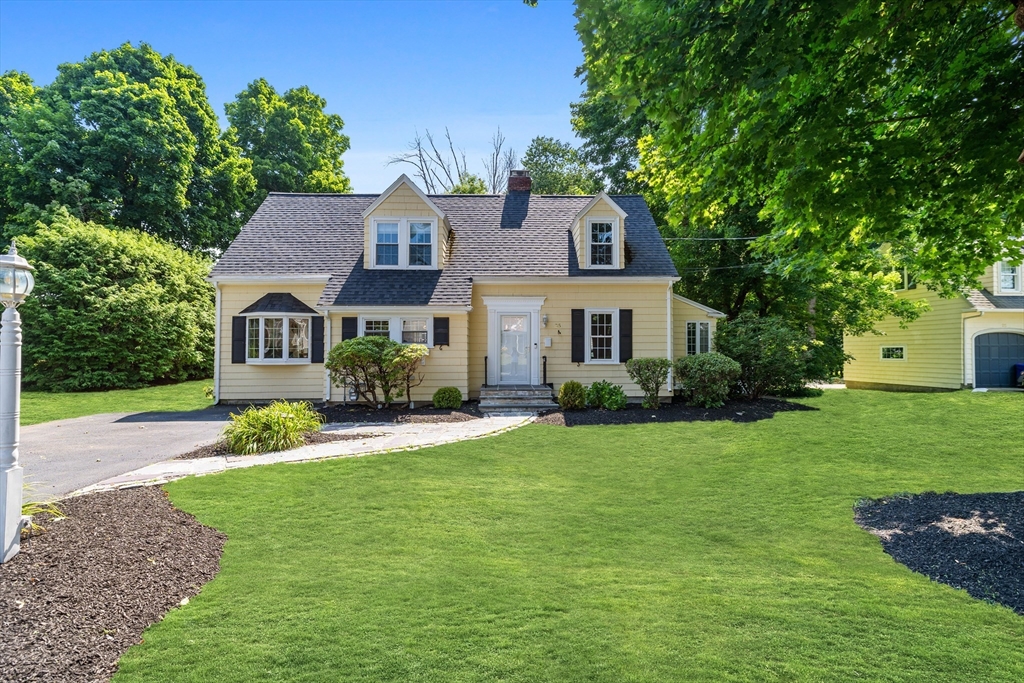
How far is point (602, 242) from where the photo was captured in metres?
15.4

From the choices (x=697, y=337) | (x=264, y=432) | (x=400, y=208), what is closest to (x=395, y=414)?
(x=264, y=432)

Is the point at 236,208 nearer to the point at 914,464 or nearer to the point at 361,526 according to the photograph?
the point at 361,526

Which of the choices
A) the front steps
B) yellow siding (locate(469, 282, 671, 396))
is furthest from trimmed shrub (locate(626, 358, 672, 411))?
the front steps

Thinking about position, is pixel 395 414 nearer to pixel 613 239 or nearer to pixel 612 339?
pixel 612 339

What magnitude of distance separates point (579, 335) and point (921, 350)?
14.4m

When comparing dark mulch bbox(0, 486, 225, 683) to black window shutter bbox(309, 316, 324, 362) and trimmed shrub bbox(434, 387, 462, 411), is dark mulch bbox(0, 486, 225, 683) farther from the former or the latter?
black window shutter bbox(309, 316, 324, 362)

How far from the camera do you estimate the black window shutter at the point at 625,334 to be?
1501 centimetres

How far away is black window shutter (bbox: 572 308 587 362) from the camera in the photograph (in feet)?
49.4

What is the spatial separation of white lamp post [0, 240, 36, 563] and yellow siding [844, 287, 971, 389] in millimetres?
23638

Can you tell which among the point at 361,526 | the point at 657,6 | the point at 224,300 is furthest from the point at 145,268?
the point at 657,6

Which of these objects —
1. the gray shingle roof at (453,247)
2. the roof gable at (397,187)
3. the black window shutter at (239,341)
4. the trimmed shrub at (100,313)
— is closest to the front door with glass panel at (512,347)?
the gray shingle roof at (453,247)

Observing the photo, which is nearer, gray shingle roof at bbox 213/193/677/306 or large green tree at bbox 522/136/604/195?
gray shingle roof at bbox 213/193/677/306

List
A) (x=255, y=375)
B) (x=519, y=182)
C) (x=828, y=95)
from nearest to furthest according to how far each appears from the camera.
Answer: (x=828, y=95) < (x=255, y=375) < (x=519, y=182)

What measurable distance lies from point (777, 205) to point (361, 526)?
582 cm
